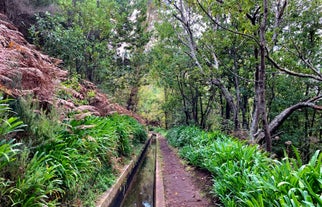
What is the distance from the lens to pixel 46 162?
324 centimetres

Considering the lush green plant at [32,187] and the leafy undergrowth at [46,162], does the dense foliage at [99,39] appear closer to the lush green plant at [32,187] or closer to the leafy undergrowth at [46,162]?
the leafy undergrowth at [46,162]

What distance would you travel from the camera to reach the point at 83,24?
36.4 ft

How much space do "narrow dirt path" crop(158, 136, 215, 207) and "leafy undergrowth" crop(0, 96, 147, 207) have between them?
1.52 meters

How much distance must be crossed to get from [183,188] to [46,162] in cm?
368

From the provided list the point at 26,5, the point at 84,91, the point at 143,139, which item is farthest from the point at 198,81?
the point at 26,5

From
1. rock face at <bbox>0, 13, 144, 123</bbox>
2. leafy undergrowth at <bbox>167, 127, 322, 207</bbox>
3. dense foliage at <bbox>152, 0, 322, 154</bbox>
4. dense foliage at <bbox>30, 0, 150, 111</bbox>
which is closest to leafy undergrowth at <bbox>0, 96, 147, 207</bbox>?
rock face at <bbox>0, 13, 144, 123</bbox>

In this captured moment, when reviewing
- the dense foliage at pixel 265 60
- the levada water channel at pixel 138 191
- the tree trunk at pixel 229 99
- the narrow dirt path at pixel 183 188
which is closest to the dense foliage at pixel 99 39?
the dense foliage at pixel 265 60

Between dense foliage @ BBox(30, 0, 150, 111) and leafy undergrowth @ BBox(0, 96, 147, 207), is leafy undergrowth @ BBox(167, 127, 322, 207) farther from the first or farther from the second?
dense foliage @ BBox(30, 0, 150, 111)

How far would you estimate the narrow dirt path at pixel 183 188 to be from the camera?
4742 millimetres

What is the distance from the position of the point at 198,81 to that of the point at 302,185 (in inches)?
415

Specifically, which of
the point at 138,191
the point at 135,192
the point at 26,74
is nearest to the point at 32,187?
the point at 26,74

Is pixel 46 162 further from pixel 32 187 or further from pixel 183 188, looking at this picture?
pixel 183 188

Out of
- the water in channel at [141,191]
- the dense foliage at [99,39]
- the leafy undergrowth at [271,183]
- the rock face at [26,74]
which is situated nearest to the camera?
the leafy undergrowth at [271,183]

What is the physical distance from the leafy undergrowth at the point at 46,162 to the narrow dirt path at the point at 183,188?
4.99 feet
